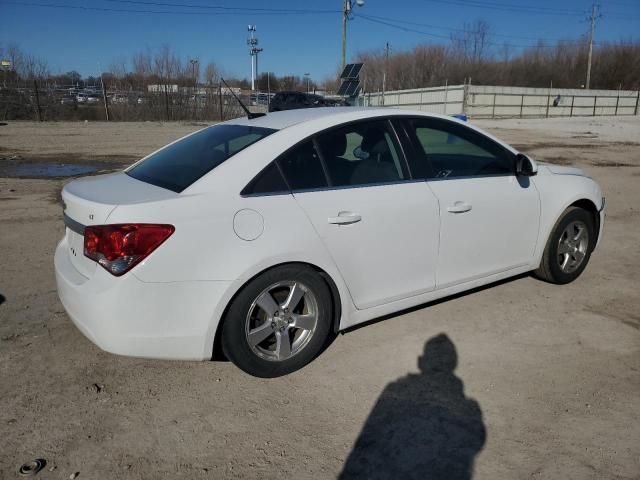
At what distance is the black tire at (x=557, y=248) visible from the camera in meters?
4.38

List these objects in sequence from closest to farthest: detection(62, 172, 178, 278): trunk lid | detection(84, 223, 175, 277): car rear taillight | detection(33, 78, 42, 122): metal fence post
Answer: detection(84, 223, 175, 277): car rear taillight < detection(62, 172, 178, 278): trunk lid < detection(33, 78, 42, 122): metal fence post

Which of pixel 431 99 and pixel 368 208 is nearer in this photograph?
pixel 368 208

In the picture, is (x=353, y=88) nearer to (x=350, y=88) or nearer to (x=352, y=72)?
(x=350, y=88)

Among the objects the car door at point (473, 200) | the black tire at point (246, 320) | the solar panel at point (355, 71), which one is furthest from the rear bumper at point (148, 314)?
the solar panel at point (355, 71)

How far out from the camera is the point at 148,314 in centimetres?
269

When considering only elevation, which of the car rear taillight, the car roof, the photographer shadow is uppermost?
the car roof

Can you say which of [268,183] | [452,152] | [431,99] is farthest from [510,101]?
[268,183]

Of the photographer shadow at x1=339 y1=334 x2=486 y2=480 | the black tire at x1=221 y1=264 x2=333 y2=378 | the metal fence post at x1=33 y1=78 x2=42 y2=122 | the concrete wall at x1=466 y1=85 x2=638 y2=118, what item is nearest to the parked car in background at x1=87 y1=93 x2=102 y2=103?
the metal fence post at x1=33 y1=78 x2=42 y2=122

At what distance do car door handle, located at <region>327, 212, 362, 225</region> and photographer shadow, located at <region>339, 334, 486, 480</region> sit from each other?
1.04 metres

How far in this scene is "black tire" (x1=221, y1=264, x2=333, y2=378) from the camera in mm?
2857

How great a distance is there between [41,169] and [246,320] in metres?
10.7

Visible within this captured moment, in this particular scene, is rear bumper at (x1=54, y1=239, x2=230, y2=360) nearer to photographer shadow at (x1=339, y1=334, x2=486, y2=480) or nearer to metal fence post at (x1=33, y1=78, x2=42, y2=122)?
photographer shadow at (x1=339, y1=334, x2=486, y2=480)

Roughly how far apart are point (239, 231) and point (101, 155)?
1298cm

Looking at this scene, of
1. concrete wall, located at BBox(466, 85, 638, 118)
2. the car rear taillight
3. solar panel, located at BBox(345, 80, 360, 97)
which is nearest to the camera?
the car rear taillight
